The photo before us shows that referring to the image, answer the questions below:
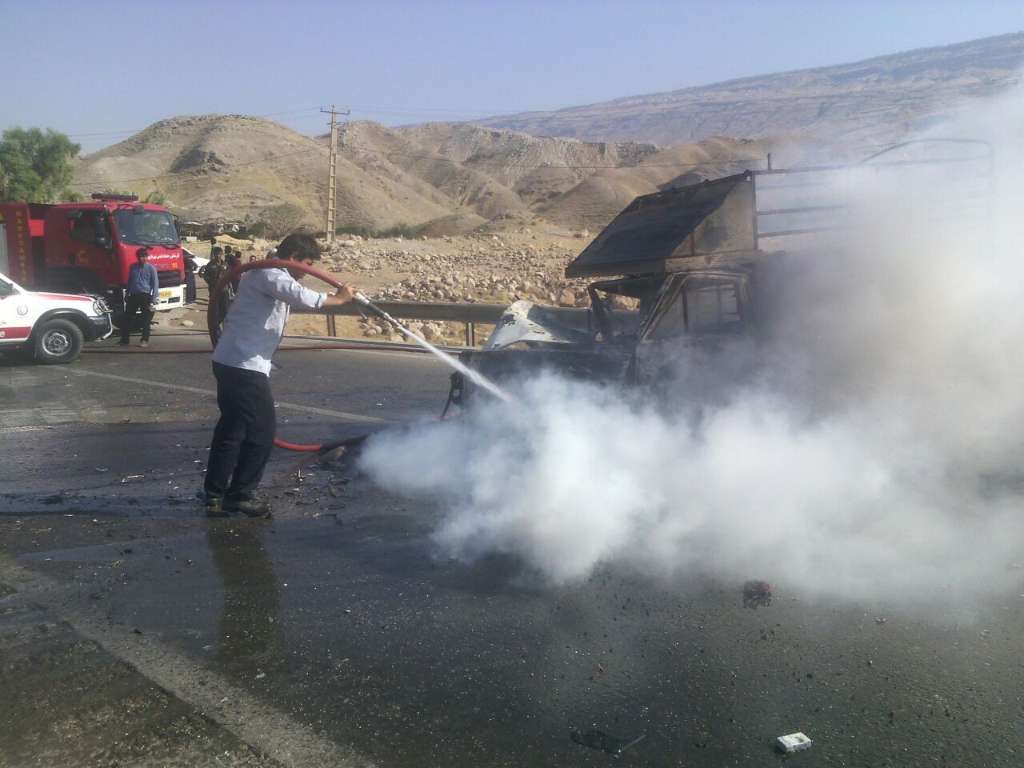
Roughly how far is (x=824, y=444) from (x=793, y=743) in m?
2.97

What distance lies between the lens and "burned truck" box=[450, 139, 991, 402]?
621 centimetres

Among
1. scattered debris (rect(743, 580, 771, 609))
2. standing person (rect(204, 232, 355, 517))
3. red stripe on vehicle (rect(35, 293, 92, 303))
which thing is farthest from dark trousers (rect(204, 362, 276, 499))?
red stripe on vehicle (rect(35, 293, 92, 303))

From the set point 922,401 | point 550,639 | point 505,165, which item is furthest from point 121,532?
point 505,165

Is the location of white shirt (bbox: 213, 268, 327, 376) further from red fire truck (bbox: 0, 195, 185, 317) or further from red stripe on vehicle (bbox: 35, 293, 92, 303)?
red fire truck (bbox: 0, 195, 185, 317)

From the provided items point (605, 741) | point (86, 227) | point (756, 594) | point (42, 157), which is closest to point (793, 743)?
point (605, 741)

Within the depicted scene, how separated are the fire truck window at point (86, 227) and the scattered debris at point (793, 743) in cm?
1755

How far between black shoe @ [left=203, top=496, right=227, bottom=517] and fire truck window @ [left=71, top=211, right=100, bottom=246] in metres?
13.8

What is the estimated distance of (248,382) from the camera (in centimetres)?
550

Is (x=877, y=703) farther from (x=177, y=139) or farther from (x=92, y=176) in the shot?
(x=177, y=139)

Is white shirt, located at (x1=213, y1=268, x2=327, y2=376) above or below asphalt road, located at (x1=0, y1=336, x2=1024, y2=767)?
above

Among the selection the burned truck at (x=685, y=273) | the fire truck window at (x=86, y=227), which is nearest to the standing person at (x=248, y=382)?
the burned truck at (x=685, y=273)

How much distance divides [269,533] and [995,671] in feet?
12.8

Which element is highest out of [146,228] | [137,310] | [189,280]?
[146,228]

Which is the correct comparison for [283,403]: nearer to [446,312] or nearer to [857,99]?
[446,312]
